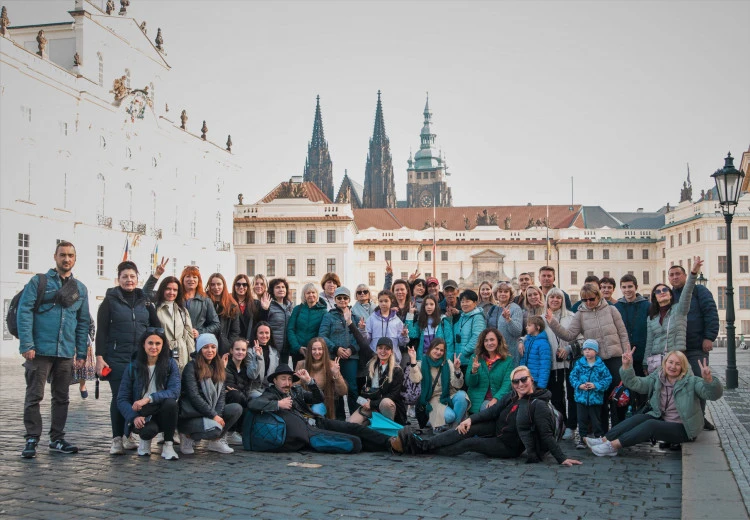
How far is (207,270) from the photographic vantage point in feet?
130

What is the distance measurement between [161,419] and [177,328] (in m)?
1.02

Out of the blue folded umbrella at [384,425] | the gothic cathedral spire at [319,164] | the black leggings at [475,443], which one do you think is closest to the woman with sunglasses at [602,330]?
the black leggings at [475,443]

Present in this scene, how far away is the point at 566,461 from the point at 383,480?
1.69 metres

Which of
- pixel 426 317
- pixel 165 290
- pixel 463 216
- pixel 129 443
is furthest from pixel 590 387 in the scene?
pixel 463 216

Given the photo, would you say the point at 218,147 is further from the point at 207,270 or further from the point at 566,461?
the point at 566,461

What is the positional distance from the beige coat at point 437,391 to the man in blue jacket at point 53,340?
3.31 meters

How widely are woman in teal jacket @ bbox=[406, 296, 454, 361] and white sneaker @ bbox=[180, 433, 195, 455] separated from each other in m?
2.77

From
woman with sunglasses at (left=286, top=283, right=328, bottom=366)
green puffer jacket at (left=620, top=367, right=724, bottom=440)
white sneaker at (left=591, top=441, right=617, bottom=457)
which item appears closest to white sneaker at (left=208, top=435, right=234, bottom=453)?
woman with sunglasses at (left=286, top=283, right=328, bottom=366)

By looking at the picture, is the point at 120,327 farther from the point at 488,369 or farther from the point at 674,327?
the point at 674,327

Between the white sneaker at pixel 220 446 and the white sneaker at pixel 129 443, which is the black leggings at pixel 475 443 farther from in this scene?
the white sneaker at pixel 129 443

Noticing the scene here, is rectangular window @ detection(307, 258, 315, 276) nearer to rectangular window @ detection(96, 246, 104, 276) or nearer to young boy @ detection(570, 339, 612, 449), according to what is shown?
rectangular window @ detection(96, 246, 104, 276)

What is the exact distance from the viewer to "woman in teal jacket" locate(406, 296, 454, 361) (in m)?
8.92

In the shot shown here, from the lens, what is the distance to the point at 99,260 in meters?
30.9

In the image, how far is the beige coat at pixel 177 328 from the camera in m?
7.75
